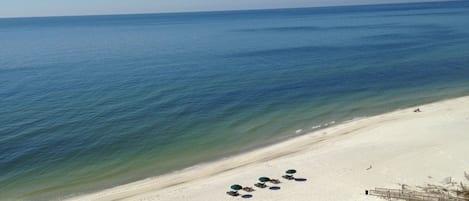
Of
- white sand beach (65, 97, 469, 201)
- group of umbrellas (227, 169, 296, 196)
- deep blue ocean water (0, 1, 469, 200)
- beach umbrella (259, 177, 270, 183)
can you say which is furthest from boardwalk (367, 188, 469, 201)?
deep blue ocean water (0, 1, 469, 200)

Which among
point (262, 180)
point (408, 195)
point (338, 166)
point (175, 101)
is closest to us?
point (408, 195)

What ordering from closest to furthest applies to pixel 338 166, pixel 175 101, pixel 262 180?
pixel 262 180 → pixel 338 166 → pixel 175 101

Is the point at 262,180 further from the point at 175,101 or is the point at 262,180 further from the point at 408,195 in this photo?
the point at 175,101

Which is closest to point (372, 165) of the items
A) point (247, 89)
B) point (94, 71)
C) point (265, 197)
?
point (265, 197)

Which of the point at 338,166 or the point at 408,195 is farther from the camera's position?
the point at 338,166

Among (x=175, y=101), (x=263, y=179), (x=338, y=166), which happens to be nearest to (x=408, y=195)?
(x=338, y=166)

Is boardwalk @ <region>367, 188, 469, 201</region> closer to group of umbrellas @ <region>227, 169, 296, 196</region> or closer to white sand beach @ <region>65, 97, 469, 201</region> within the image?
white sand beach @ <region>65, 97, 469, 201</region>

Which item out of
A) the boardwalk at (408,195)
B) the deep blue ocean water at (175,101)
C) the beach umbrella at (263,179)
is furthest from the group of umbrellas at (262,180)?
the deep blue ocean water at (175,101)
